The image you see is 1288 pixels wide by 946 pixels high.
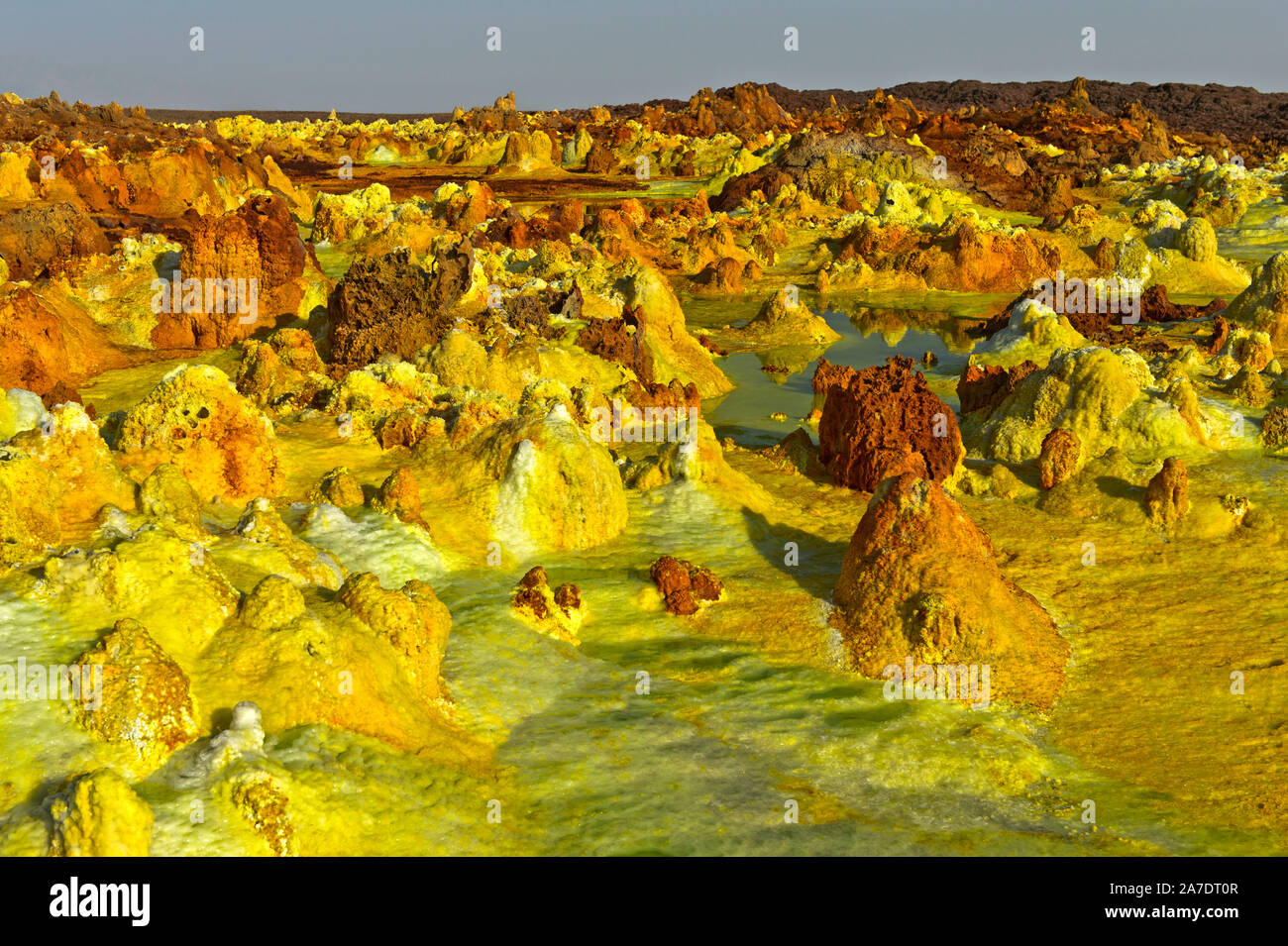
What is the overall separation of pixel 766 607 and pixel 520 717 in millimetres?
4037

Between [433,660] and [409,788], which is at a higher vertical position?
[433,660]

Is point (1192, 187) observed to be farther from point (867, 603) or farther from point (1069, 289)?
point (867, 603)

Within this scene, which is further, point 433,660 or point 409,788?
point 433,660

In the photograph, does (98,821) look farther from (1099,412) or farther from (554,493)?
(1099,412)

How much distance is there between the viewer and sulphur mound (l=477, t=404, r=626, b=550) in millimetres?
16344

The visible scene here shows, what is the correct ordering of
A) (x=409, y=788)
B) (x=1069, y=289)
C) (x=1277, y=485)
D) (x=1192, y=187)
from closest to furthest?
(x=409, y=788)
(x=1277, y=485)
(x=1069, y=289)
(x=1192, y=187)

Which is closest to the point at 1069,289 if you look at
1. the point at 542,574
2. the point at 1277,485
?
the point at 1277,485

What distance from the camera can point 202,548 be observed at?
11.5 meters

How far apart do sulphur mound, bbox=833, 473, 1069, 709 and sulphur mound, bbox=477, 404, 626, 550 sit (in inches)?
155

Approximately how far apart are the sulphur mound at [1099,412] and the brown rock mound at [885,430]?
191 centimetres

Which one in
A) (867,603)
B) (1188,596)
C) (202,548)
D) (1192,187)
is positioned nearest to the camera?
(202,548)

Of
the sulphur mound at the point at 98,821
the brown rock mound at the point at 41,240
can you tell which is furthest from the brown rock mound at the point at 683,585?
the brown rock mound at the point at 41,240

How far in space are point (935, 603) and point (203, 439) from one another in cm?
1059

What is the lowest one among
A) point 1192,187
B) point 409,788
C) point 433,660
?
point 409,788
